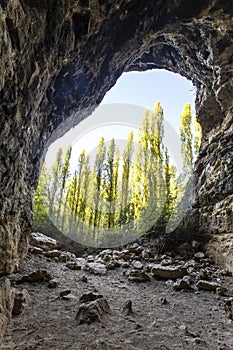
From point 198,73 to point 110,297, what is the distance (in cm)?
752

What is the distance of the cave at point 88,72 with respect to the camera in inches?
93.4

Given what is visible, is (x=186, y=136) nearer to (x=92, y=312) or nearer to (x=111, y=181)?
(x=111, y=181)

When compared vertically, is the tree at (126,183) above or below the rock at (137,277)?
above

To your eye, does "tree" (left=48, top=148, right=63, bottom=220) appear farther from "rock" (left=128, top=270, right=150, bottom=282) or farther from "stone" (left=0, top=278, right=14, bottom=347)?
"stone" (left=0, top=278, right=14, bottom=347)

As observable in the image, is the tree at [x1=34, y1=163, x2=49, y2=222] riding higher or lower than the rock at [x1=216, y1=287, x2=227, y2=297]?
higher

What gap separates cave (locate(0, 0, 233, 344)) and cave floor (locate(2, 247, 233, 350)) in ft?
1.57

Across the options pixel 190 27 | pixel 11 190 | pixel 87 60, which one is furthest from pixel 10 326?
pixel 190 27

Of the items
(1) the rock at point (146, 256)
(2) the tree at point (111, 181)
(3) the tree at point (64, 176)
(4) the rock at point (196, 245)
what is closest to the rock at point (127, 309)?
(1) the rock at point (146, 256)

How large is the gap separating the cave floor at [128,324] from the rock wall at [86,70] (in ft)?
3.60

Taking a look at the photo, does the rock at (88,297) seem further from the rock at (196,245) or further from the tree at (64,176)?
the tree at (64,176)

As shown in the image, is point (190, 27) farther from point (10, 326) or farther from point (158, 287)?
point (10, 326)

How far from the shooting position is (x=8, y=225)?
2953 millimetres

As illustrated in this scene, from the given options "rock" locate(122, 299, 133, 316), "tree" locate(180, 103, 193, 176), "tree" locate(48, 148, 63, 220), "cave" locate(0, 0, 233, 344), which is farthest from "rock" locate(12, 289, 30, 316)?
"tree" locate(48, 148, 63, 220)

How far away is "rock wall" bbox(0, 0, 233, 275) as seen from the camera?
2371 millimetres
